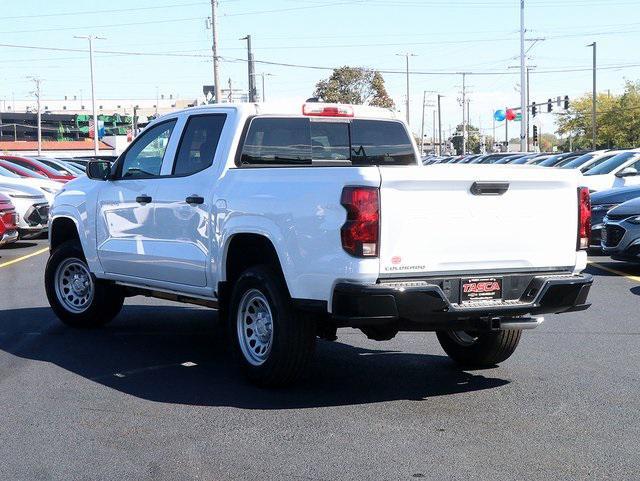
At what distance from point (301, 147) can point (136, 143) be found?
174 centimetres

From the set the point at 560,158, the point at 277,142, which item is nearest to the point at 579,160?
the point at 560,158

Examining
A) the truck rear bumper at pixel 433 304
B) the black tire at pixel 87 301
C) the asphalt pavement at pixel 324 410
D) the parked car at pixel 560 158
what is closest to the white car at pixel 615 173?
the parked car at pixel 560 158

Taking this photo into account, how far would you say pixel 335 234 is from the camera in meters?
6.23

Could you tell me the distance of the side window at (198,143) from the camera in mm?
7949

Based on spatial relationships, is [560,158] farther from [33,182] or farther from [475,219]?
[475,219]

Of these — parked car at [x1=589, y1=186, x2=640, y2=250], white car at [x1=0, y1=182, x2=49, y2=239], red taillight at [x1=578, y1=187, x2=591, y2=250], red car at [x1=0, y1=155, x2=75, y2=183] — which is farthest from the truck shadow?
red car at [x1=0, y1=155, x2=75, y2=183]

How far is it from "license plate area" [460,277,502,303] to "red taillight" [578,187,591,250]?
0.79m

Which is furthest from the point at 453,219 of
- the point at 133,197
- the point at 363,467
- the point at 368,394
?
the point at 133,197

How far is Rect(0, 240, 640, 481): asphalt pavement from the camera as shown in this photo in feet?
17.4

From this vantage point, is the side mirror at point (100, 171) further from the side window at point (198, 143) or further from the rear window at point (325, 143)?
the rear window at point (325, 143)

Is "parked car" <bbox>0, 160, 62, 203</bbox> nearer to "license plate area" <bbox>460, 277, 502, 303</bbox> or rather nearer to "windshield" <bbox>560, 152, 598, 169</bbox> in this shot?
"windshield" <bbox>560, 152, 598, 169</bbox>

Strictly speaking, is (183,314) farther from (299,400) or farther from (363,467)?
(363,467)

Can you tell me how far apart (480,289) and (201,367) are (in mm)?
2569

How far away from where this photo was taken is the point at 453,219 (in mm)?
6379
